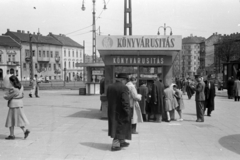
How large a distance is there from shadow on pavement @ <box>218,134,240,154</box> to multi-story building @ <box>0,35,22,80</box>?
6458cm

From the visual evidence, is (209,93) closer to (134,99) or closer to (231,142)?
(231,142)

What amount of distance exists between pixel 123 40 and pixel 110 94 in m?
4.90

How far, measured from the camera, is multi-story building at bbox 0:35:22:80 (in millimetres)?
67812

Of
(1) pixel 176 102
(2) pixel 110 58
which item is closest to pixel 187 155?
(1) pixel 176 102

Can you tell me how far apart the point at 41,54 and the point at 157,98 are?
234 ft

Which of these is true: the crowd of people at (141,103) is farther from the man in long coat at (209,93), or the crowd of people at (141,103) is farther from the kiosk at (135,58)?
the kiosk at (135,58)

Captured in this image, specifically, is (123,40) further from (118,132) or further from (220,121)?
(118,132)

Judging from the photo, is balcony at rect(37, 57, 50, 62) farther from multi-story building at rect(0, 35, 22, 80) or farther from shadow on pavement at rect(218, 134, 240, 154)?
shadow on pavement at rect(218, 134, 240, 154)

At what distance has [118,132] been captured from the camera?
6.38 metres

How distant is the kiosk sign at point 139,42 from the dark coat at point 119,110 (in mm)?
4669

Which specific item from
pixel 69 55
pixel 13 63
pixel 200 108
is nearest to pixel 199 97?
pixel 200 108

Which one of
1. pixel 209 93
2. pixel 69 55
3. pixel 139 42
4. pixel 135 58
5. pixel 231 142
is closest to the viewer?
pixel 231 142

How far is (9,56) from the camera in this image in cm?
6919

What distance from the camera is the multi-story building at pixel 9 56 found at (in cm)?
6781
